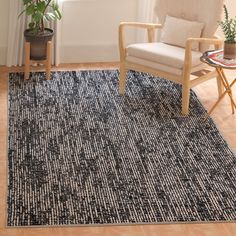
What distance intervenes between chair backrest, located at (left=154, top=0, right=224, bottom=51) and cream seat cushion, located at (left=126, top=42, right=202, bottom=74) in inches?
10.7

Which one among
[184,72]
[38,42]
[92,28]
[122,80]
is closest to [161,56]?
[184,72]

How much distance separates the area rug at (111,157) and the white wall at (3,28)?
452 mm

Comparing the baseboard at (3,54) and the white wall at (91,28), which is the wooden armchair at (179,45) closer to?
the white wall at (91,28)

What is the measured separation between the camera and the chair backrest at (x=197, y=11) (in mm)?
5383

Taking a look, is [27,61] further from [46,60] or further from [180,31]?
[180,31]

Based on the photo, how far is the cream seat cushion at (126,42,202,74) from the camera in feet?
16.9

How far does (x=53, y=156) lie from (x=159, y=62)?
1.34 meters

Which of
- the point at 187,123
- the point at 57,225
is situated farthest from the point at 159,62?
the point at 57,225

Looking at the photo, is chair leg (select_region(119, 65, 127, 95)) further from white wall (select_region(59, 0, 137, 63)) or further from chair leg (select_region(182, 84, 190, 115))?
white wall (select_region(59, 0, 137, 63))

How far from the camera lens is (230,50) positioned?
4.97 metres

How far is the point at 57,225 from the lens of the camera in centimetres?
368

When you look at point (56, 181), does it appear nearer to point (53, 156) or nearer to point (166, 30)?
point (53, 156)

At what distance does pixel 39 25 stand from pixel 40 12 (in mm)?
248

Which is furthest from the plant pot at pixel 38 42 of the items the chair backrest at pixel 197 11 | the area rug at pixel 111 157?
the chair backrest at pixel 197 11
